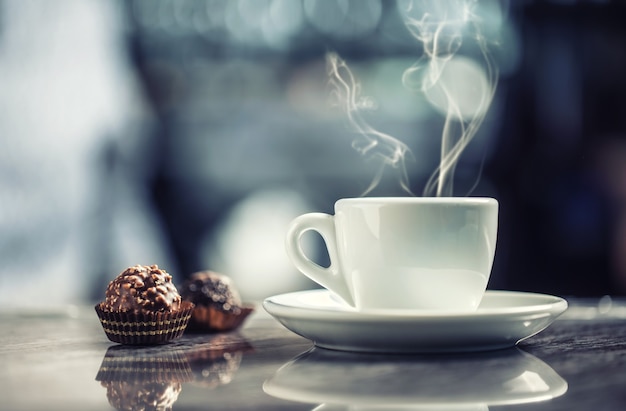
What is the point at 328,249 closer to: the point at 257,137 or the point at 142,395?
the point at 142,395

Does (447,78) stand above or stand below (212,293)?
above

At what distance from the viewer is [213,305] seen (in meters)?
0.67

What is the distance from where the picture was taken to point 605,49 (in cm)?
208

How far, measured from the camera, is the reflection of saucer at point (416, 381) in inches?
14.6

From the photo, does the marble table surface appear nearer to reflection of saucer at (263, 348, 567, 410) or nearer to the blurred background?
reflection of saucer at (263, 348, 567, 410)

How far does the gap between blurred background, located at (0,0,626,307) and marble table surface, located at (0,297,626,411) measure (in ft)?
4.68

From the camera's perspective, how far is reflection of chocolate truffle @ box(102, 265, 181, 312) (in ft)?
1.92

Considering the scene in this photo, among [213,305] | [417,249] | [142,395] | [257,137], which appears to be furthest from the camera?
[257,137]

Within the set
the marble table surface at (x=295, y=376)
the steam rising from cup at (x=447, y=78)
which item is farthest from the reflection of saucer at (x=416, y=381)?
the steam rising from cup at (x=447, y=78)

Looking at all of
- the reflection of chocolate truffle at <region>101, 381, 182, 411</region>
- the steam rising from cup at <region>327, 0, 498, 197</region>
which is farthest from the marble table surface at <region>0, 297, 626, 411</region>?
the steam rising from cup at <region>327, 0, 498, 197</region>

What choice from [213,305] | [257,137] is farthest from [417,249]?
[257,137]

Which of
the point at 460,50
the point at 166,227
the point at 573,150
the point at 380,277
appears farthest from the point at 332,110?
the point at 380,277

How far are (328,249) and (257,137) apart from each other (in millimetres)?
1472

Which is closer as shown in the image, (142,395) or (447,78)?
(142,395)
